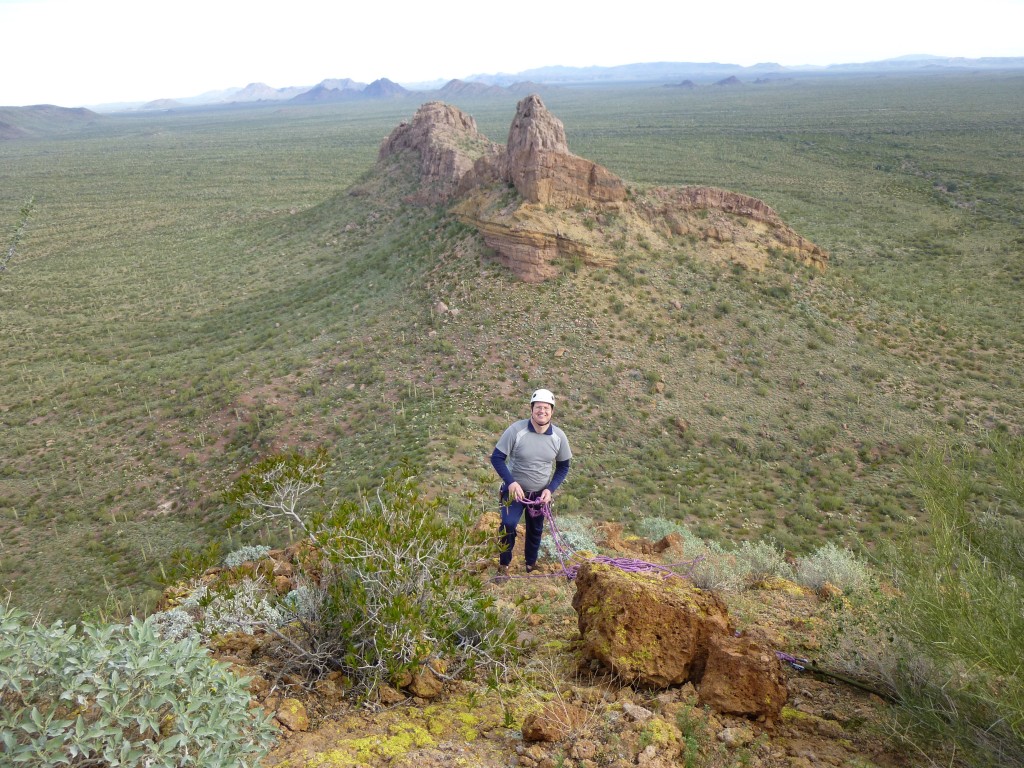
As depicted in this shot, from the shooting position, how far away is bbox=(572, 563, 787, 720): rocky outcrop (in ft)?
12.2

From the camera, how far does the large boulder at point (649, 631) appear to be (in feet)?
13.1

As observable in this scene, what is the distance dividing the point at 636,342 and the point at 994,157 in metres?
57.0

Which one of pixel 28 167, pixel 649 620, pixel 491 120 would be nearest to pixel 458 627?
pixel 649 620

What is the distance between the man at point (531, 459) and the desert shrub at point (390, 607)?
1.27 m

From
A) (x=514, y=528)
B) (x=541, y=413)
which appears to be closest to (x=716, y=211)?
(x=541, y=413)

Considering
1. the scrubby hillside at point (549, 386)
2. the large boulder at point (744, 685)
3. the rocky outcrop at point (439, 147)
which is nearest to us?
the large boulder at point (744, 685)

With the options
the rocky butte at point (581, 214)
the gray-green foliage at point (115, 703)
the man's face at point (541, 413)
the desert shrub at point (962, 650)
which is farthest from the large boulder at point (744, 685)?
the rocky butte at point (581, 214)

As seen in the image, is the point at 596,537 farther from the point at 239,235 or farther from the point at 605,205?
the point at 239,235

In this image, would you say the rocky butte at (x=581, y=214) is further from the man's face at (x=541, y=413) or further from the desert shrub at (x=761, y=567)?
the man's face at (x=541, y=413)

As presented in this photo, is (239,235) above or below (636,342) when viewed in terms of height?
above

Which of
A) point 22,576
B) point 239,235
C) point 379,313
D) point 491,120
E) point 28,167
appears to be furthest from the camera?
point 491,120

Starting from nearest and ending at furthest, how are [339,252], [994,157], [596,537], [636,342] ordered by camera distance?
[596,537] < [636,342] < [339,252] < [994,157]

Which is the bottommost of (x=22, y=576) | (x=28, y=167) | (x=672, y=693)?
(x=22, y=576)

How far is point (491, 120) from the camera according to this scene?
119 meters
